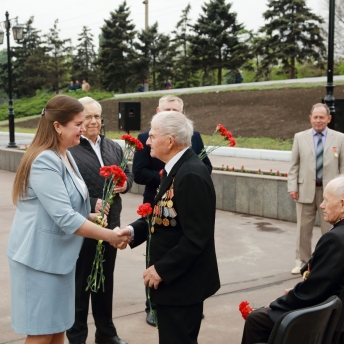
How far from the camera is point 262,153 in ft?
60.0

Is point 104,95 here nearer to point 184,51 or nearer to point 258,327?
point 184,51

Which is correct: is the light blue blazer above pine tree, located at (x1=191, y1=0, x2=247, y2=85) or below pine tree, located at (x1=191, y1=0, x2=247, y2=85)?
below

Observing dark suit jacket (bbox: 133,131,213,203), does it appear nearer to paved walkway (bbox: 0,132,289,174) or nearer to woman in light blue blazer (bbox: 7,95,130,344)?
woman in light blue blazer (bbox: 7,95,130,344)

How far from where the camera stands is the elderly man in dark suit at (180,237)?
3129mm

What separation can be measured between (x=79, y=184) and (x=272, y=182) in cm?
677

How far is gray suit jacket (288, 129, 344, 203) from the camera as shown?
6.79 meters

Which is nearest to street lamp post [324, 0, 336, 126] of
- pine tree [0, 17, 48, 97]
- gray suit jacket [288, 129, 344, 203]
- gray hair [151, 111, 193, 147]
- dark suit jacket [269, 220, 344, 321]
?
gray suit jacket [288, 129, 344, 203]

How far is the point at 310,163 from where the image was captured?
6809 mm

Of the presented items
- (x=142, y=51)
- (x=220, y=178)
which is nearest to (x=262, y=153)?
(x=220, y=178)

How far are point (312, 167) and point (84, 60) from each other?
207 feet

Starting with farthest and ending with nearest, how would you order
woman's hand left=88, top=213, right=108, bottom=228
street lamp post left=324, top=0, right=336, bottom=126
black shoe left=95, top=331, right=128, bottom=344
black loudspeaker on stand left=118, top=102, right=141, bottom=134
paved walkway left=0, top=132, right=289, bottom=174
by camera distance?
black loudspeaker on stand left=118, top=102, right=141, bottom=134 < paved walkway left=0, top=132, right=289, bottom=174 < street lamp post left=324, top=0, right=336, bottom=126 < black shoe left=95, top=331, right=128, bottom=344 < woman's hand left=88, top=213, right=108, bottom=228

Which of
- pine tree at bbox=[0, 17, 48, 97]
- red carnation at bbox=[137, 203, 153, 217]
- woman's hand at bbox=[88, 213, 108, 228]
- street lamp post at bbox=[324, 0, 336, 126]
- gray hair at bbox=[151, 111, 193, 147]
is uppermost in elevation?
pine tree at bbox=[0, 17, 48, 97]

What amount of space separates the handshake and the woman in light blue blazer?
25 millimetres

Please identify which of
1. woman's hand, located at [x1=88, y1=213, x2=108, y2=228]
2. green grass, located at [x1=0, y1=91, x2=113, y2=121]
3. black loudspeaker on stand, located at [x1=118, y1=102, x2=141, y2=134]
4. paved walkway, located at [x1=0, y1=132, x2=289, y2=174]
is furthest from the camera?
green grass, located at [x1=0, y1=91, x2=113, y2=121]
